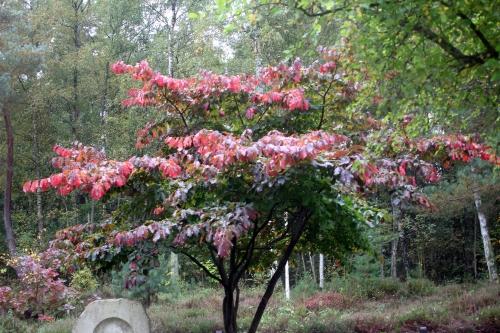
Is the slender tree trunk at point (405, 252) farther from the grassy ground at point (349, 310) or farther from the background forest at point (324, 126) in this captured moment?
the grassy ground at point (349, 310)

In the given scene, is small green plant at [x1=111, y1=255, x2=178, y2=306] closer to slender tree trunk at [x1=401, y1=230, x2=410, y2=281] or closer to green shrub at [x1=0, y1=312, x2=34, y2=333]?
green shrub at [x1=0, y1=312, x2=34, y2=333]

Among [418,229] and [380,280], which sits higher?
[418,229]


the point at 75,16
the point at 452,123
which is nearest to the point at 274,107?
the point at 452,123

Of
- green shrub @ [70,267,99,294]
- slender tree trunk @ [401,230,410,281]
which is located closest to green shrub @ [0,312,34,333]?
green shrub @ [70,267,99,294]

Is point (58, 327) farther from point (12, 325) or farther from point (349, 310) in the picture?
point (349, 310)

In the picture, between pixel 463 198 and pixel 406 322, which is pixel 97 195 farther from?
pixel 463 198

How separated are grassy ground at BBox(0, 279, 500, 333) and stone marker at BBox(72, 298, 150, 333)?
3.45m

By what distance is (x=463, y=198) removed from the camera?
1223 centimetres

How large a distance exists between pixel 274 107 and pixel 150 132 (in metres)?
1.62

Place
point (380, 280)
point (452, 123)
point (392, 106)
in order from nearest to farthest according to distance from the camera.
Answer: point (392, 106), point (452, 123), point (380, 280)

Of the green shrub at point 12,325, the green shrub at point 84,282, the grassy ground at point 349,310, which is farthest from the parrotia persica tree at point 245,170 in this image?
the green shrub at point 84,282

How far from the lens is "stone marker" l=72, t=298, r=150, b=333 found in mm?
5996

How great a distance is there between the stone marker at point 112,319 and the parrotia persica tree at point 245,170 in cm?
98

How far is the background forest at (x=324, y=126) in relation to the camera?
3648mm
